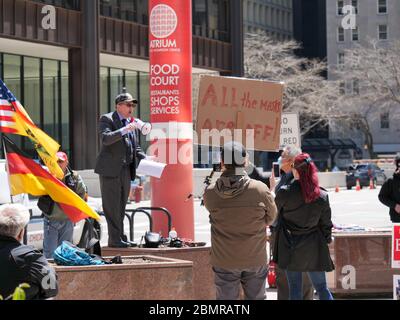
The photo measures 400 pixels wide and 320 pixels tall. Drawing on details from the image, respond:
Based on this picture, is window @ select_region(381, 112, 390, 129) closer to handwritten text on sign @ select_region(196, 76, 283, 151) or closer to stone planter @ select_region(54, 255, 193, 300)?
handwritten text on sign @ select_region(196, 76, 283, 151)

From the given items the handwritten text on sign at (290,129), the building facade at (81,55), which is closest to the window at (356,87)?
the building facade at (81,55)

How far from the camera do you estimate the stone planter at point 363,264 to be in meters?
12.2

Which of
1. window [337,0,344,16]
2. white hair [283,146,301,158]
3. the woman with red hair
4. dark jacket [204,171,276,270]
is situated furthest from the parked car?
dark jacket [204,171,276,270]

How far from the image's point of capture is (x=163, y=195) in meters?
13.4

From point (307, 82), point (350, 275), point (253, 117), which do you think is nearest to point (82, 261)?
point (253, 117)

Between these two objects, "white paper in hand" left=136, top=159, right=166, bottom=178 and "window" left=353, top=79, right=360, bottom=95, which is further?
"window" left=353, top=79, right=360, bottom=95

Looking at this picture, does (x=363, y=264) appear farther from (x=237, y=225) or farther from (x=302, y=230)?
(x=237, y=225)

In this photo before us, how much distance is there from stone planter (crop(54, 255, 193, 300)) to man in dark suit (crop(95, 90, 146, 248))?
201 cm

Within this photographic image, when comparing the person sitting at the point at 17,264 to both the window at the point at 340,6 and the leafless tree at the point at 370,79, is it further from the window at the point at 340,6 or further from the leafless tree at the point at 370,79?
the window at the point at 340,6

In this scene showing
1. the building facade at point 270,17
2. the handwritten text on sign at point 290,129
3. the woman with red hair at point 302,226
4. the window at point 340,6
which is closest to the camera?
the woman with red hair at point 302,226

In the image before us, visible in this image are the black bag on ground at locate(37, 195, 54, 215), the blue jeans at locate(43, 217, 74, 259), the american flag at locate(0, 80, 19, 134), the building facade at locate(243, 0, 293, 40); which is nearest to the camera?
the american flag at locate(0, 80, 19, 134)

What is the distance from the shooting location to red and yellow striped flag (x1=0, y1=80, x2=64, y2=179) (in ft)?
27.4

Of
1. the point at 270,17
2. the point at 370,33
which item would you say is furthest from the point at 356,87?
the point at 270,17

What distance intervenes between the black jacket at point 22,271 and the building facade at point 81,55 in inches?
1498
